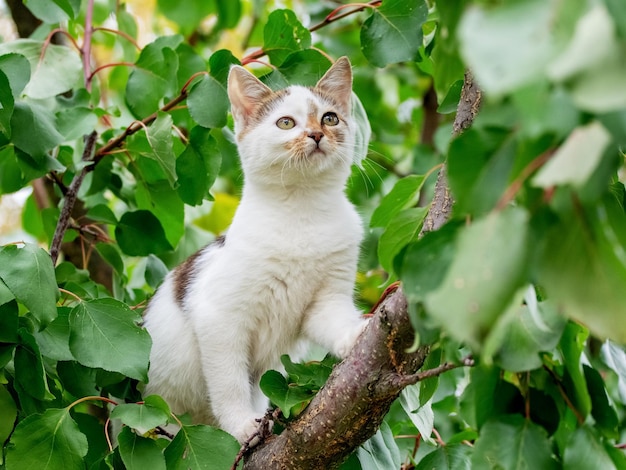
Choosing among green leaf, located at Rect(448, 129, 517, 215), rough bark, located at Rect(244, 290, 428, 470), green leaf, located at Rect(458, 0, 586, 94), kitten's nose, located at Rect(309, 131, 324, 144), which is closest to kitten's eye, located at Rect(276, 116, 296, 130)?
kitten's nose, located at Rect(309, 131, 324, 144)

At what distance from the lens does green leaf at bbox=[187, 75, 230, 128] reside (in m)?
1.96

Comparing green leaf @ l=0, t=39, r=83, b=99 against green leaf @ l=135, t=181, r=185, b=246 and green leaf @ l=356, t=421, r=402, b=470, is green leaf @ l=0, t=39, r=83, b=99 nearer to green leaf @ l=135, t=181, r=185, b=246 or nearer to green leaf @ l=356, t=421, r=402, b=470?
green leaf @ l=135, t=181, r=185, b=246

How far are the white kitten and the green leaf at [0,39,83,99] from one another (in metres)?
0.43

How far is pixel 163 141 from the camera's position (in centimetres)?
199

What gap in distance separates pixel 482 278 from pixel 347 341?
124 centimetres

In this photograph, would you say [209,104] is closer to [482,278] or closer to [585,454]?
[585,454]

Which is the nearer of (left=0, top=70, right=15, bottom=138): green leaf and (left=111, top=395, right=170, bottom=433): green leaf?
(left=111, top=395, right=170, bottom=433): green leaf

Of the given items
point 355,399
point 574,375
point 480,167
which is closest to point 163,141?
point 355,399

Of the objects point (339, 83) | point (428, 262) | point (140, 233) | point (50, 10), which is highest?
point (428, 262)

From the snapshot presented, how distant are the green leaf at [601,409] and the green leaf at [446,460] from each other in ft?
1.64

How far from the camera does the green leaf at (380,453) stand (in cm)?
178

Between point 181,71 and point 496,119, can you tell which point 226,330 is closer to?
point 181,71

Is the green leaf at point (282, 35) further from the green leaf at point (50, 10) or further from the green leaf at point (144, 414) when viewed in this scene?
the green leaf at point (144, 414)

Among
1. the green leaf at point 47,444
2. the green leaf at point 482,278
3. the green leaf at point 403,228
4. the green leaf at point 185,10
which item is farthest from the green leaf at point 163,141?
the green leaf at point 185,10
